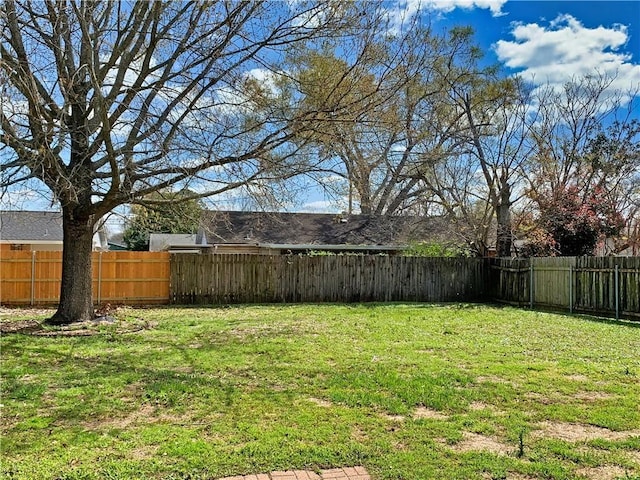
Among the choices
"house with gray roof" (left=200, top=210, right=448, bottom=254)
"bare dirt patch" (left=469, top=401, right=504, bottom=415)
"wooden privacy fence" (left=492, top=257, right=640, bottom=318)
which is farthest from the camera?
"house with gray roof" (left=200, top=210, right=448, bottom=254)

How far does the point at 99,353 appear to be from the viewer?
7.02 m

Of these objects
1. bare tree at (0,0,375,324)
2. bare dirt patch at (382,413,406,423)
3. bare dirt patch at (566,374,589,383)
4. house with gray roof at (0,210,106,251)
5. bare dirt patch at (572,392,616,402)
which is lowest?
bare dirt patch at (566,374,589,383)

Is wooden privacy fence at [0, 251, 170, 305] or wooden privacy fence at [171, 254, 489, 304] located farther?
wooden privacy fence at [171, 254, 489, 304]

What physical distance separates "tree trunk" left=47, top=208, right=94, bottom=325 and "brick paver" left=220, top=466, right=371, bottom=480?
779 centimetres

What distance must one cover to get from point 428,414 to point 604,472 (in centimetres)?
145

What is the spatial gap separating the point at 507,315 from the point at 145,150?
371 inches

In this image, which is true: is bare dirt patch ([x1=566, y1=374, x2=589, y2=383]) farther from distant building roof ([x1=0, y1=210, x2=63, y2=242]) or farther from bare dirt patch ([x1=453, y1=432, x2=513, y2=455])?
distant building roof ([x1=0, y1=210, x2=63, y2=242])

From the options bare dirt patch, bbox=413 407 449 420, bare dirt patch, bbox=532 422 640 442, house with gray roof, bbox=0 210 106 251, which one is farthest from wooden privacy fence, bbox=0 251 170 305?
bare dirt patch, bbox=532 422 640 442

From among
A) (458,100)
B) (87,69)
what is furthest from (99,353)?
(458,100)

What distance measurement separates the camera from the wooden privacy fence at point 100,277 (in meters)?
13.3

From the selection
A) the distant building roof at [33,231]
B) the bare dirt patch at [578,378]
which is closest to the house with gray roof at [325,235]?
the distant building roof at [33,231]

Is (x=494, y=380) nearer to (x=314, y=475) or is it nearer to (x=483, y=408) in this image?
(x=483, y=408)

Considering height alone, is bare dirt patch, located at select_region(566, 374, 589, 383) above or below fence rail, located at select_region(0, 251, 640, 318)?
below

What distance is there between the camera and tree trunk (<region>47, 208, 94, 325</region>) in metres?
9.52
